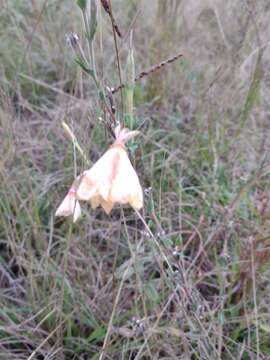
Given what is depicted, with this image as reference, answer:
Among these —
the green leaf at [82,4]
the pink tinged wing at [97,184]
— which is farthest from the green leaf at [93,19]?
the pink tinged wing at [97,184]

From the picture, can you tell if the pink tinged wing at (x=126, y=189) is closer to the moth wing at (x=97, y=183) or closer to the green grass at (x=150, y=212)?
the moth wing at (x=97, y=183)

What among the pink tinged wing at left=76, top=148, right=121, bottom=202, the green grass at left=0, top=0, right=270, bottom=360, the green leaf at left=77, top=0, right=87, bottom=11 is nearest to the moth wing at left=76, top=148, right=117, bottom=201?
the pink tinged wing at left=76, top=148, right=121, bottom=202

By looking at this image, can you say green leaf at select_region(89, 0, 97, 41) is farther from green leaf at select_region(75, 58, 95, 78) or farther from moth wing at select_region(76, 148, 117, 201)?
moth wing at select_region(76, 148, 117, 201)

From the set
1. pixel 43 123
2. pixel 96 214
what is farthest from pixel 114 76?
pixel 96 214

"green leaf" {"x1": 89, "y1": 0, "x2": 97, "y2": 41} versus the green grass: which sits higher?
"green leaf" {"x1": 89, "y1": 0, "x2": 97, "y2": 41}

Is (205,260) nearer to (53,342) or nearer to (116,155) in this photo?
(53,342)

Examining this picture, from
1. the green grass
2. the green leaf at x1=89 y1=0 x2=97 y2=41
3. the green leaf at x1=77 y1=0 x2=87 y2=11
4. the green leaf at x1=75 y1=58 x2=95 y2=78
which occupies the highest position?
the green leaf at x1=77 y1=0 x2=87 y2=11

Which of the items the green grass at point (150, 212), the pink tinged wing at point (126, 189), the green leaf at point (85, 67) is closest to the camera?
the pink tinged wing at point (126, 189)
